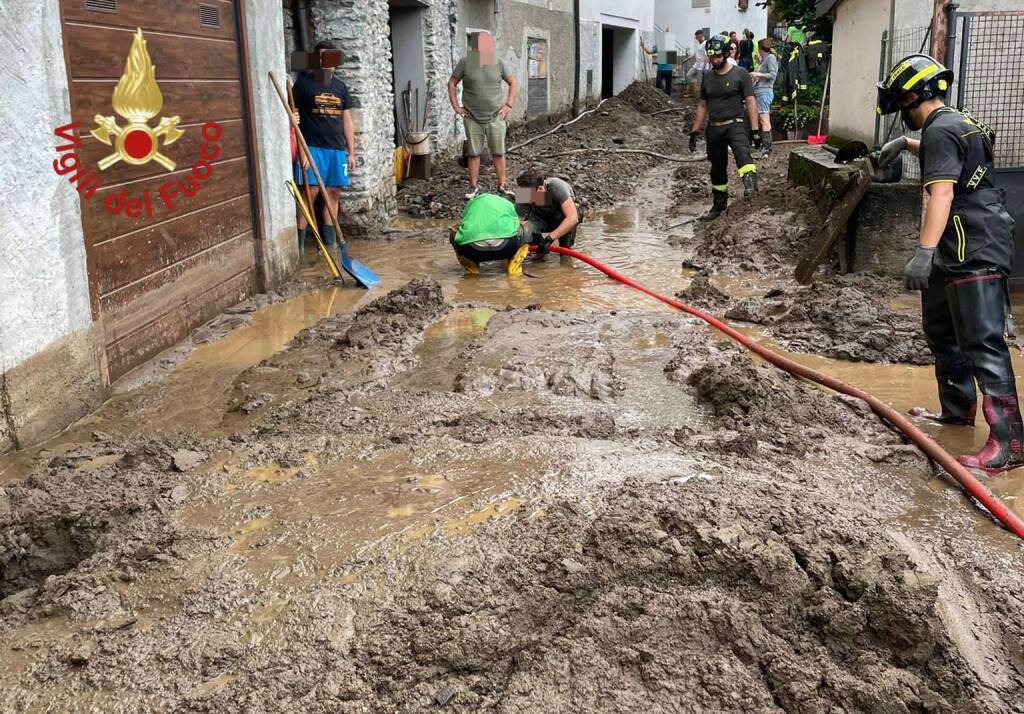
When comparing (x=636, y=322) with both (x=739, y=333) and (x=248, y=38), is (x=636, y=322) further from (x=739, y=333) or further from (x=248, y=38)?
(x=248, y=38)

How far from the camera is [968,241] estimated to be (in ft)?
14.3

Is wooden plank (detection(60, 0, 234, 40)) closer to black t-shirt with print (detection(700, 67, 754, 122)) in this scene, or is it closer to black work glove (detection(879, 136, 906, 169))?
black work glove (detection(879, 136, 906, 169))

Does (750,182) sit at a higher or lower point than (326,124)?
lower

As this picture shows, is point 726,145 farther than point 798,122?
No

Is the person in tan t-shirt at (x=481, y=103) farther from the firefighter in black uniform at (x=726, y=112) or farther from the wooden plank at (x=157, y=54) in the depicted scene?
the wooden plank at (x=157, y=54)

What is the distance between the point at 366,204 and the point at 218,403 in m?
5.41

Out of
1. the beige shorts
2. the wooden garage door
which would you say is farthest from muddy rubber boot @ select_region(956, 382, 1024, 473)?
the beige shorts

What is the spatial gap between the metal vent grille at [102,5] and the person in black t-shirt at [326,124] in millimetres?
3012

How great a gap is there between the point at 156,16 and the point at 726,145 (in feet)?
21.1


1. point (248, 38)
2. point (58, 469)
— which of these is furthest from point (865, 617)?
point (248, 38)

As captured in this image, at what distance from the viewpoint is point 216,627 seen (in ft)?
9.75

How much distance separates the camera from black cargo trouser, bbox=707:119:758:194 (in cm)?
1035

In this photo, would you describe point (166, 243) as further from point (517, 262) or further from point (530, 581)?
point (530, 581)

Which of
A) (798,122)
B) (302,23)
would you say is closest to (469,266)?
(302,23)
